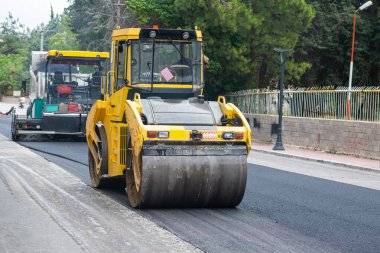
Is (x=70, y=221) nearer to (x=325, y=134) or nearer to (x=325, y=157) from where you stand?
(x=325, y=157)

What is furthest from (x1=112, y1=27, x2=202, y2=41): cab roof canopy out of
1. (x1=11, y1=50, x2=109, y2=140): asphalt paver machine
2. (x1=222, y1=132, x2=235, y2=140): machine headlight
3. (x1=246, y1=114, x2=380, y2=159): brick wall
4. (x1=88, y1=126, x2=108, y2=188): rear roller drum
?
(x1=11, y1=50, x2=109, y2=140): asphalt paver machine

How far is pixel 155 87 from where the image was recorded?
45.4ft

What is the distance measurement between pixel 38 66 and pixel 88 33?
1053 inches

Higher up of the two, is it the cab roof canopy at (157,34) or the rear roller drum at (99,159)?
the cab roof canopy at (157,34)

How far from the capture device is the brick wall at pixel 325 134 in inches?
997

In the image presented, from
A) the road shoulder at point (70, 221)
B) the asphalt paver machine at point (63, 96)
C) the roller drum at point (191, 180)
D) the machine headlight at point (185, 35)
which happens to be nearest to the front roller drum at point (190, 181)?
the roller drum at point (191, 180)

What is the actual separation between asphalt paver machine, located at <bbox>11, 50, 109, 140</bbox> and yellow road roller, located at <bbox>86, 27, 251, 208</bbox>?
45.5ft

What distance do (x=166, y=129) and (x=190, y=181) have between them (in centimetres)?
83

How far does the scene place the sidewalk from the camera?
22.5m

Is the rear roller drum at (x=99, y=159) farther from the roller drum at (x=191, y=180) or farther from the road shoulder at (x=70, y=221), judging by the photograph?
the roller drum at (x=191, y=180)

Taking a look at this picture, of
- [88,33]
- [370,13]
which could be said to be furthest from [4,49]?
[370,13]

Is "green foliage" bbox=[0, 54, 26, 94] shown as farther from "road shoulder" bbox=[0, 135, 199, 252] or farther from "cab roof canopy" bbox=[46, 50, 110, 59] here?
"road shoulder" bbox=[0, 135, 199, 252]

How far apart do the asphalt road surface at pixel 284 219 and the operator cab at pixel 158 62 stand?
6.44ft

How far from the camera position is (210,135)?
39.5ft
